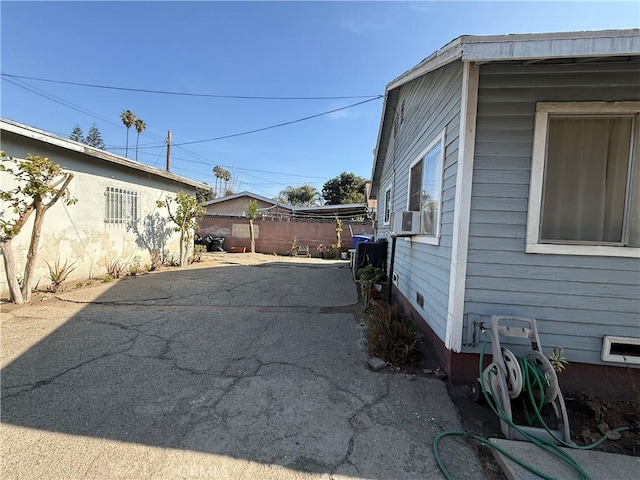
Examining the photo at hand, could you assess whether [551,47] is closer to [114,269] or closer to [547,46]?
[547,46]

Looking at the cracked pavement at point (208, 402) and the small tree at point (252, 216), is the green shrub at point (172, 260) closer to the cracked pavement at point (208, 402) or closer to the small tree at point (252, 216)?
the small tree at point (252, 216)

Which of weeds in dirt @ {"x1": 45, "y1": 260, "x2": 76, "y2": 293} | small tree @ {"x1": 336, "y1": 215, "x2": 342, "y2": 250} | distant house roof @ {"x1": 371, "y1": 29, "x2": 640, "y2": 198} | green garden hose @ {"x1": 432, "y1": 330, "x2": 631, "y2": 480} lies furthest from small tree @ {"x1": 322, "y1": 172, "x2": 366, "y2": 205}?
green garden hose @ {"x1": 432, "y1": 330, "x2": 631, "y2": 480}

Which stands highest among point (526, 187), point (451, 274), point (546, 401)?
point (526, 187)

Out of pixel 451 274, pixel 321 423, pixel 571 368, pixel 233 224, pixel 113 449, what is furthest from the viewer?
pixel 233 224

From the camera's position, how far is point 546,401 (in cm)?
203

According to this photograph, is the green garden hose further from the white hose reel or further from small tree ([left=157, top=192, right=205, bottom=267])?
small tree ([left=157, top=192, right=205, bottom=267])

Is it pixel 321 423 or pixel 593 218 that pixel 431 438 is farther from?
pixel 593 218

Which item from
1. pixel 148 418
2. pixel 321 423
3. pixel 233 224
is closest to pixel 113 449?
pixel 148 418

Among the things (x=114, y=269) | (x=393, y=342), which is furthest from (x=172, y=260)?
(x=393, y=342)

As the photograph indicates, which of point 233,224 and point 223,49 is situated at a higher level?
point 223,49

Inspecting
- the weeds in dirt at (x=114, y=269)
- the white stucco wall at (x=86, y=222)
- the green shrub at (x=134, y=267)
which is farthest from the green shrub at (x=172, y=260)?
the weeds in dirt at (x=114, y=269)

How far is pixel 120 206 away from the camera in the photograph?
25.3 ft

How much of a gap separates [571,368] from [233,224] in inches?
577

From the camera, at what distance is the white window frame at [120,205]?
732 centimetres
